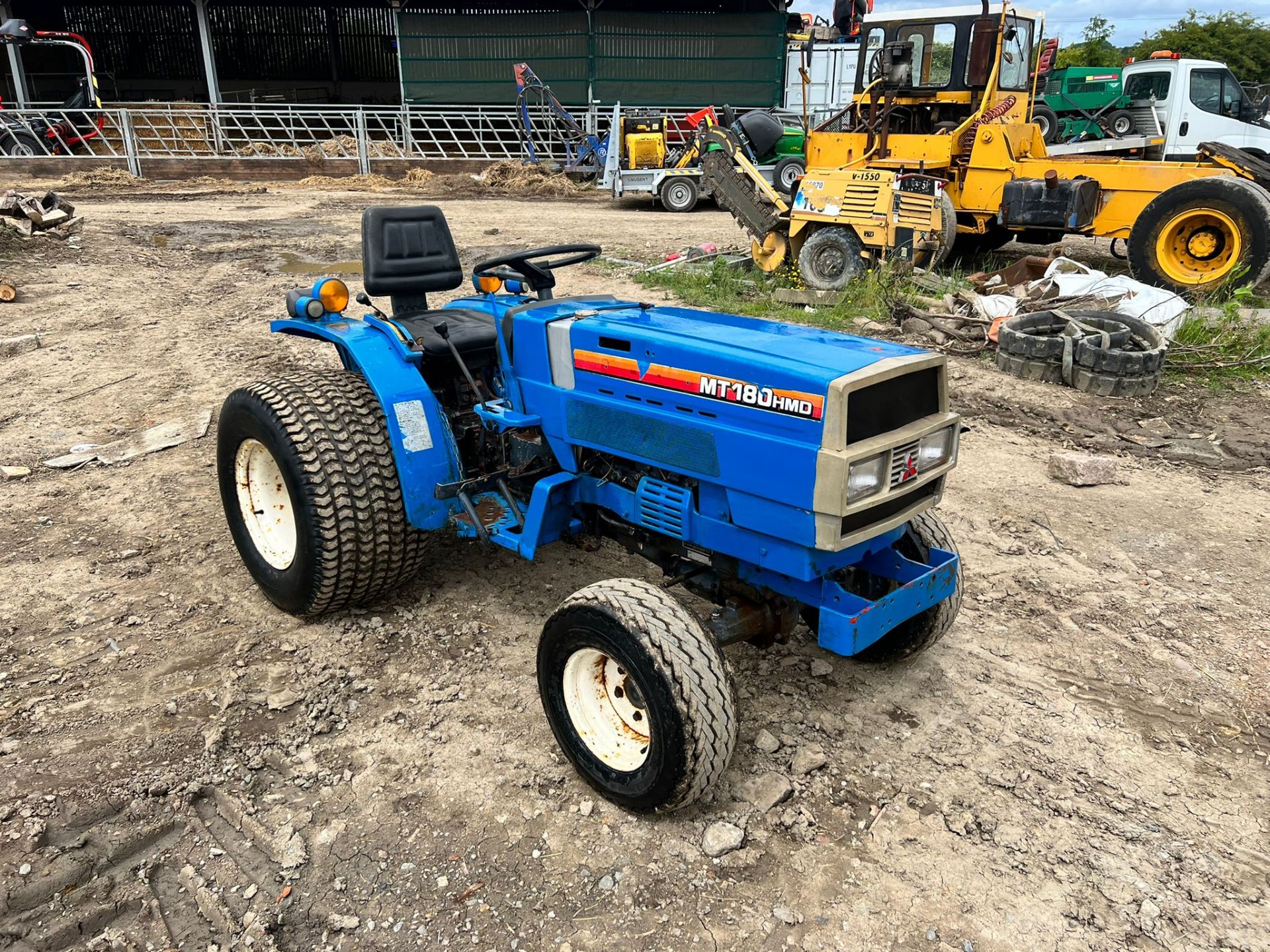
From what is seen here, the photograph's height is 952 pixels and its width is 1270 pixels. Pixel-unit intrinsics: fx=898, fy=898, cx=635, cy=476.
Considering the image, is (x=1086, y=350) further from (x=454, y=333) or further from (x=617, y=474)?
(x=454, y=333)

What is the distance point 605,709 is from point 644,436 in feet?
2.83

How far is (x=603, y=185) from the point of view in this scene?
17.9 m

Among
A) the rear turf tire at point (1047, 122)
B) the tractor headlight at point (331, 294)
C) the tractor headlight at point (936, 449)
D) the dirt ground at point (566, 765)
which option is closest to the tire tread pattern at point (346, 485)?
the dirt ground at point (566, 765)

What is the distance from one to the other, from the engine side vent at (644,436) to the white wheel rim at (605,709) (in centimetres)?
64

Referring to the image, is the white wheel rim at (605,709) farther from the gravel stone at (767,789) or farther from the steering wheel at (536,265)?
the steering wheel at (536,265)

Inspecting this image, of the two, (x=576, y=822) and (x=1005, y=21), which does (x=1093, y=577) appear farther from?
(x=1005, y=21)

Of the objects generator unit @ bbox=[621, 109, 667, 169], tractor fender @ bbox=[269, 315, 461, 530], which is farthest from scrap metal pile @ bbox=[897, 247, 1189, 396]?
generator unit @ bbox=[621, 109, 667, 169]

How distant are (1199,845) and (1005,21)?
28.9 ft

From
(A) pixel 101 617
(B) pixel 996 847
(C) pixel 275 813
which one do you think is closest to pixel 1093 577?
(B) pixel 996 847

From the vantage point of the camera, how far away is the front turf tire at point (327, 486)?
10.8 ft

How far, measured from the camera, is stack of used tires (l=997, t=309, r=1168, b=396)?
20.5 feet

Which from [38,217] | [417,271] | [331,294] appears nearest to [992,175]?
[417,271]

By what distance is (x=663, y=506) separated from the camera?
2904 mm

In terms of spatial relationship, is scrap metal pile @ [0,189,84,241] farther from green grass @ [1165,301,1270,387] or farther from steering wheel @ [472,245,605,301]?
green grass @ [1165,301,1270,387]
